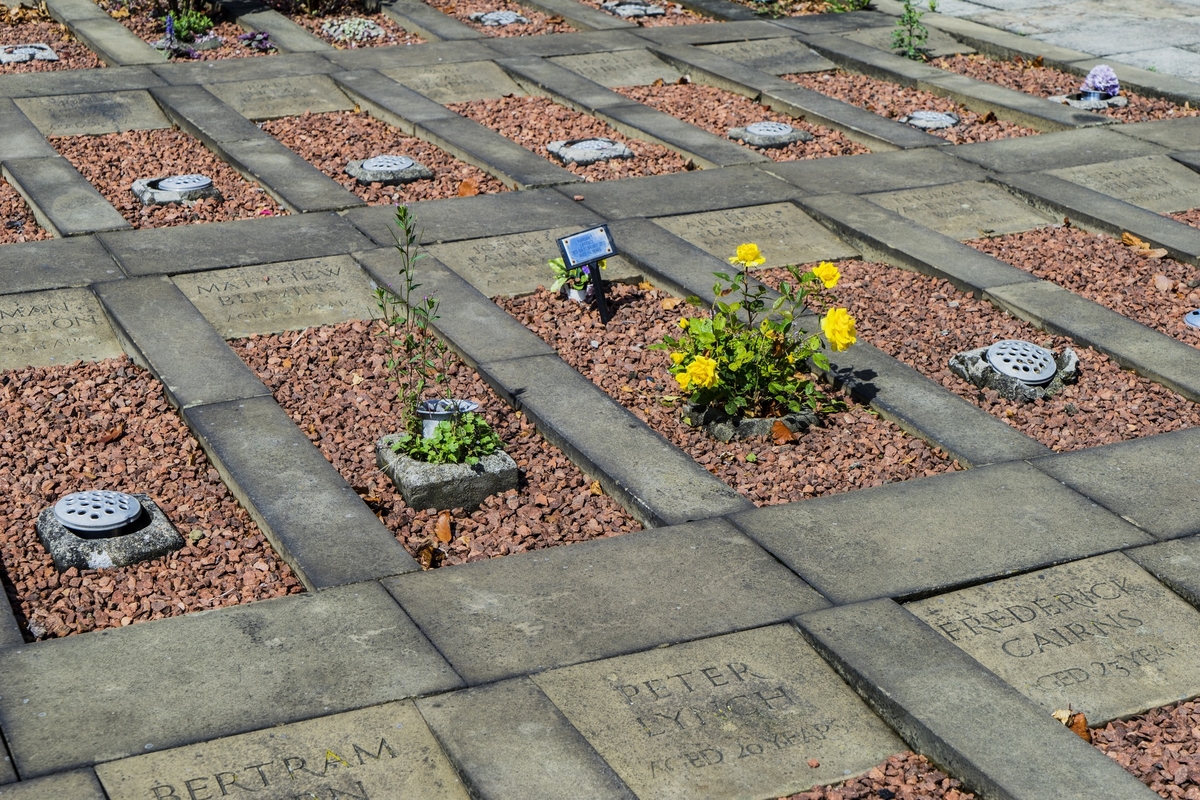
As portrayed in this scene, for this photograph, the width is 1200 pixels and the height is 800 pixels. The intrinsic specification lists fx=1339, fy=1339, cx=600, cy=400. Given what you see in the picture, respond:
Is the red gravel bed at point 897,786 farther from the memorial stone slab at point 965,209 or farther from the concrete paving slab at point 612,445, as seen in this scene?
the memorial stone slab at point 965,209

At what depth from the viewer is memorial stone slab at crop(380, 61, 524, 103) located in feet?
32.1

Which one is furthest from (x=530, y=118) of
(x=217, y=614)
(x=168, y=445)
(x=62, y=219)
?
(x=217, y=614)

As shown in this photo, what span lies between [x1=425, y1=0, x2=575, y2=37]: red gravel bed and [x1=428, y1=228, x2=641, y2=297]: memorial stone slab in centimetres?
502

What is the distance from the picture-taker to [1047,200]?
25.5 feet

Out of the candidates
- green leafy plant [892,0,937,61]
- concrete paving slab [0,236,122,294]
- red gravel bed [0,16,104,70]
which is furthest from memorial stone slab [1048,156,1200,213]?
red gravel bed [0,16,104,70]

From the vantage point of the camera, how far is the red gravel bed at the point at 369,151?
7.84 meters

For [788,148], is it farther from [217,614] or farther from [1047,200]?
[217,614]

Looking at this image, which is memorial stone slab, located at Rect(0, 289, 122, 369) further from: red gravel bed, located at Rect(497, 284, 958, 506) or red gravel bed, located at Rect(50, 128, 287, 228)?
red gravel bed, located at Rect(497, 284, 958, 506)

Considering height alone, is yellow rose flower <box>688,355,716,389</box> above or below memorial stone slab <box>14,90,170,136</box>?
above

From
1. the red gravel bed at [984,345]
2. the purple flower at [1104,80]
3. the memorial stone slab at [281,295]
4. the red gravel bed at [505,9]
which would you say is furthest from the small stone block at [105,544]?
the red gravel bed at [505,9]

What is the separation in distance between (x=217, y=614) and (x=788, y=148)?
230 inches

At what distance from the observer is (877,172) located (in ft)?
27.0

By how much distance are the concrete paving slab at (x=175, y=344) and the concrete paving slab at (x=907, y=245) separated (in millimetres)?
3383

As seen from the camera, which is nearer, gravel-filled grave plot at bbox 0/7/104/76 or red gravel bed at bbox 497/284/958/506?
red gravel bed at bbox 497/284/958/506
